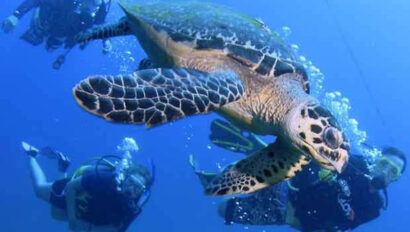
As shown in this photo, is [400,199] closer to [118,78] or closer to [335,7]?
[335,7]

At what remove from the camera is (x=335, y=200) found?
5035 mm

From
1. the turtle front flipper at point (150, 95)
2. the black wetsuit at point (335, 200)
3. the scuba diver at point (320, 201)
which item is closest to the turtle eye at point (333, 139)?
the turtle front flipper at point (150, 95)

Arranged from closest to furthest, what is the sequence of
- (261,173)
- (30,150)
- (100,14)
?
(261,173), (100,14), (30,150)

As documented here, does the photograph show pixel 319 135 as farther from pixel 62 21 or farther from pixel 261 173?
pixel 62 21

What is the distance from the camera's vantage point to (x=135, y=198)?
6332mm

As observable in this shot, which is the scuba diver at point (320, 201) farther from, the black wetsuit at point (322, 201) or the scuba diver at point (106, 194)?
the scuba diver at point (106, 194)

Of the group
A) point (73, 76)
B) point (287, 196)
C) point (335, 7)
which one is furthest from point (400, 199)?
point (287, 196)

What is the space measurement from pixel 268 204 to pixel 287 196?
0.26m

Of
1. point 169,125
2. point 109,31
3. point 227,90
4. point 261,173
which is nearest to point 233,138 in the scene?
point 109,31

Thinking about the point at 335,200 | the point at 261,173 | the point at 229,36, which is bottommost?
the point at 335,200

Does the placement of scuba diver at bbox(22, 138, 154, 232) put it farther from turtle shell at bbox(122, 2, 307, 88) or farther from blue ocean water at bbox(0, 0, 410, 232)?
blue ocean water at bbox(0, 0, 410, 232)

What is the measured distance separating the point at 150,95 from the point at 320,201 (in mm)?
3344

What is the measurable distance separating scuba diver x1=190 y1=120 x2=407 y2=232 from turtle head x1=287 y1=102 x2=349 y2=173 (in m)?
2.29

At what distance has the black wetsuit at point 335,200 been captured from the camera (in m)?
5.09
